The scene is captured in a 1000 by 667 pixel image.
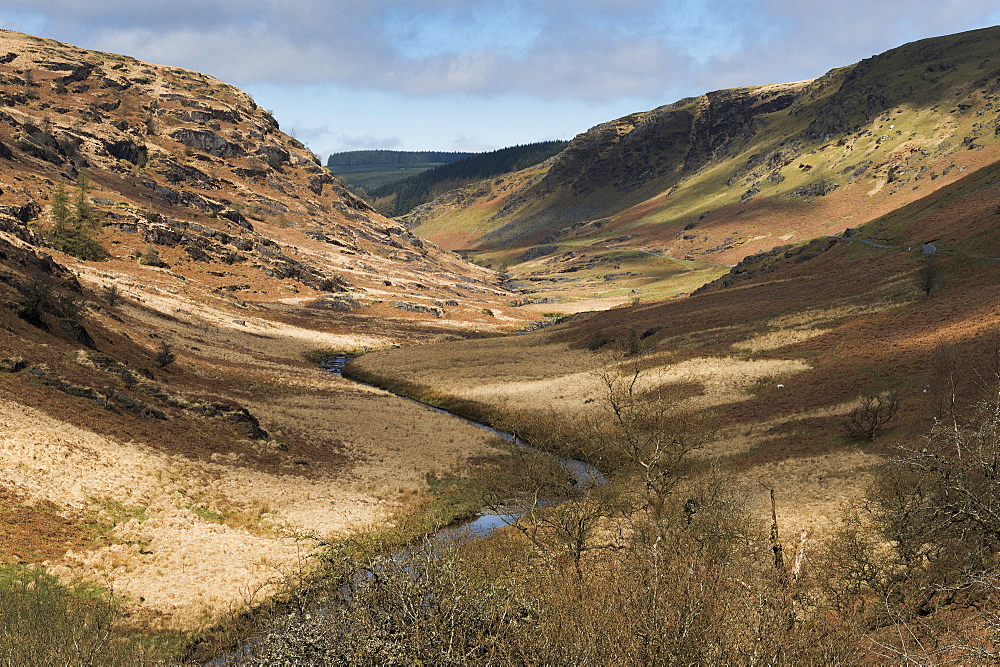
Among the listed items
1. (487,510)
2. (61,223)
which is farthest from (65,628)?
(61,223)

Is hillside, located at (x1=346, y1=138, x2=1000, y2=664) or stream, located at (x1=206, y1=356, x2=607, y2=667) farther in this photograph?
stream, located at (x1=206, y1=356, x2=607, y2=667)

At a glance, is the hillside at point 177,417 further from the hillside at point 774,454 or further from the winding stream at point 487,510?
the hillside at point 774,454

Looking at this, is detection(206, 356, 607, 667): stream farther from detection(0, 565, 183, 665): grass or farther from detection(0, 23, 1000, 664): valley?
detection(0, 565, 183, 665): grass

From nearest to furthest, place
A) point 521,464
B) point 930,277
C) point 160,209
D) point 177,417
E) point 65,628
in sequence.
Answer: point 65,628
point 177,417
point 521,464
point 930,277
point 160,209

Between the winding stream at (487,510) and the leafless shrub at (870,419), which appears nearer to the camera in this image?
the winding stream at (487,510)

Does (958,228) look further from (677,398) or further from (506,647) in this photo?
(506,647)

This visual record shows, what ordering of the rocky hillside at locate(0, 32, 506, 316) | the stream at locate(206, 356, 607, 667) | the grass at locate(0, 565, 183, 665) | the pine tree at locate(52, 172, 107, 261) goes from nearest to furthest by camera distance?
the grass at locate(0, 565, 183, 665) < the stream at locate(206, 356, 607, 667) < the pine tree at locate(52, 172, 107, 261) < the rocky hillside at locate(0, 32, 506, 316)

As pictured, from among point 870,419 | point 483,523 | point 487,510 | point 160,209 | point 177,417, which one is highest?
point 160,209

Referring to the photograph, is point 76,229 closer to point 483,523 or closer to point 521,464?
point 521,464

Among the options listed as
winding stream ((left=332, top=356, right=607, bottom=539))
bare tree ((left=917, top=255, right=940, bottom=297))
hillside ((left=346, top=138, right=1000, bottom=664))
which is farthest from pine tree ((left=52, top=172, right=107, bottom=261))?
bare tree ((left=917, top=255, right=940, bottom=297))

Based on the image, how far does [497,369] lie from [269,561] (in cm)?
4896

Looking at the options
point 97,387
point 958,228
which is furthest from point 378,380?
point 958,228

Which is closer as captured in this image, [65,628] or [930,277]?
[65,628]

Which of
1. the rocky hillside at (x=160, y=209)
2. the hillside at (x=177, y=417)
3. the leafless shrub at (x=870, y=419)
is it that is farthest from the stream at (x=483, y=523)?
the rocky hillside at (x=160, y=209)
